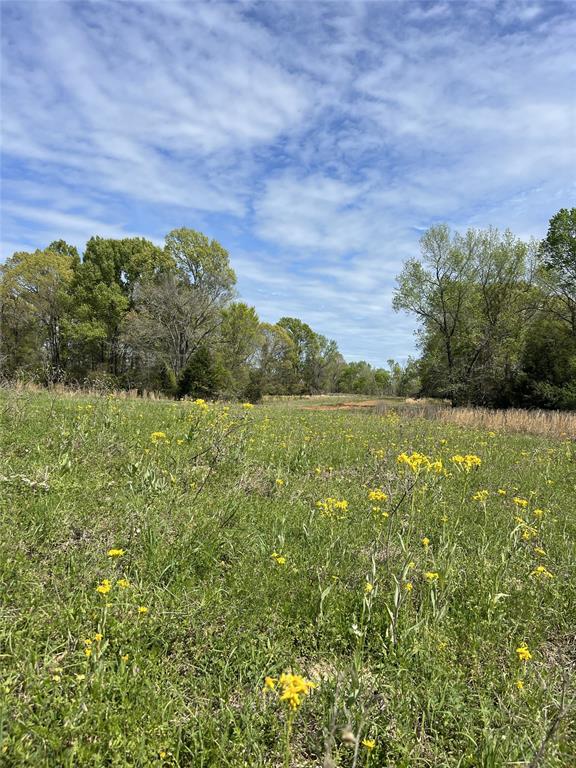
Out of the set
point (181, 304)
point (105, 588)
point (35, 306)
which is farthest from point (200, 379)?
point (105, 588)

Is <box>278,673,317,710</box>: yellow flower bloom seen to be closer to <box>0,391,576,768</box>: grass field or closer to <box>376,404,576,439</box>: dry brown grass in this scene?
<box>0,391,576,768</box>: grass field

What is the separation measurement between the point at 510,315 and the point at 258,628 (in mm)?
26531

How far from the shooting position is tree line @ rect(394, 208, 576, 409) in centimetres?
2298

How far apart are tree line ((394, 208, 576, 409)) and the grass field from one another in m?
22.3

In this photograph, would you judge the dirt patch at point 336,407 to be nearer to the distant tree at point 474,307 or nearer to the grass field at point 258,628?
the distant tree at point 474,307

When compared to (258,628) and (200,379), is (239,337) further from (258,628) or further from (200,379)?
(258,628)

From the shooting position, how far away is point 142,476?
4191mm

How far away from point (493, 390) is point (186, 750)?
2767cm

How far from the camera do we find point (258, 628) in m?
2.49

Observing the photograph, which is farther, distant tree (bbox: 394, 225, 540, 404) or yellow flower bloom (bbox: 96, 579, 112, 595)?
distant tree (bbox: 394, 225, 540, 404)

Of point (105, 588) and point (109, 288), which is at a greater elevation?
point (109, 288)

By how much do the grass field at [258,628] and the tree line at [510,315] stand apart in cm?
2233

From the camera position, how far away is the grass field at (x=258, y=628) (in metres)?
1.76

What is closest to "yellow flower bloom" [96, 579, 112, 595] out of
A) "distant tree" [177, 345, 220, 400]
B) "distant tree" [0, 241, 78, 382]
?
"distant tree" [177, 345, 220, 400]
